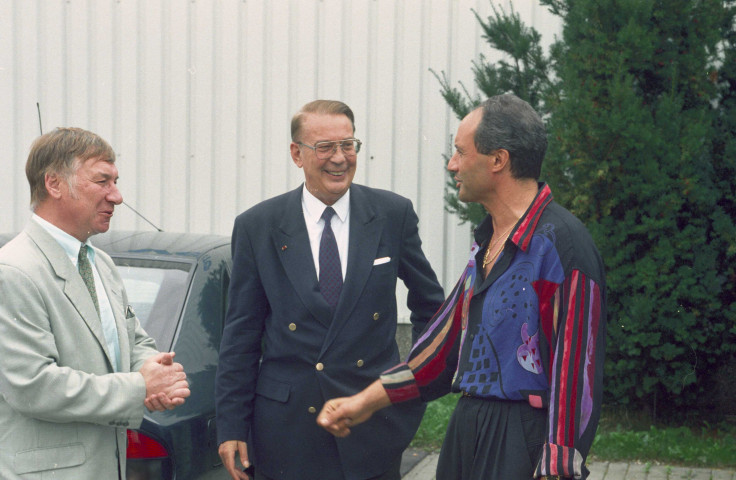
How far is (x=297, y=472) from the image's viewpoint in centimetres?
350

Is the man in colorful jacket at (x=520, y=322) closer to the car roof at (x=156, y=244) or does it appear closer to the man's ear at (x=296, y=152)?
the man's ear at (x=296, y=152)

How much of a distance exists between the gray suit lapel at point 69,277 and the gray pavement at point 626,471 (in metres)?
3.53

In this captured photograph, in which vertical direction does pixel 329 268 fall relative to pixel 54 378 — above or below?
above

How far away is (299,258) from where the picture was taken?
356 cm

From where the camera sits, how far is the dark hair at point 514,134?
2.82 metres

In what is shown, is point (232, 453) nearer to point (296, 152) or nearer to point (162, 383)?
point (162, 383)

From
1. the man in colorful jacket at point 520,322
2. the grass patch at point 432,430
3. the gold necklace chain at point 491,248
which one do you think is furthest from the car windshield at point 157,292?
the grass patch at point 432,430

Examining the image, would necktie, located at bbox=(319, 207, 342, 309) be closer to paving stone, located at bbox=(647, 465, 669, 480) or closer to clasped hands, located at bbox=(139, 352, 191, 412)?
clasped hands, located at bbox=(139, 352, 191, 412)

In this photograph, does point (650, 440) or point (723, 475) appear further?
point (650, 440)

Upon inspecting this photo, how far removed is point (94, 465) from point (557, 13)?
5.26 meters

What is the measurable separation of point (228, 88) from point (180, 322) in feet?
15.5

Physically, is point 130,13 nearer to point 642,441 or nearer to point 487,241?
point 642,441

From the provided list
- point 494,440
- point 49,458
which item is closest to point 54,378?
point 49,458

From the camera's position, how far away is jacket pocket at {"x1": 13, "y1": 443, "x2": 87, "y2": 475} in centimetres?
273
